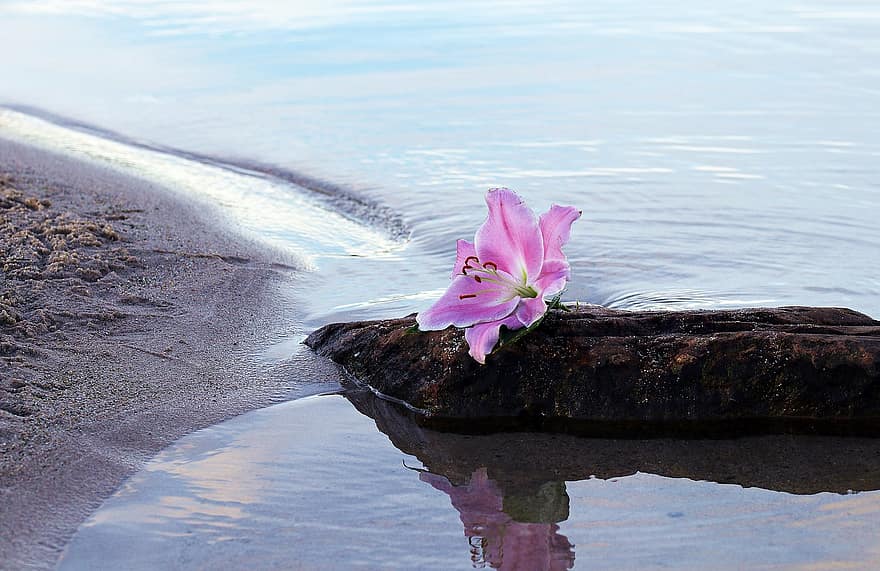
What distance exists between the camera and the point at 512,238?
2820 mm

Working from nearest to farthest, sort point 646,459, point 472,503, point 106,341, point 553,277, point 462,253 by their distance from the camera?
point 472,503
point 646,459
point 553,277
point 462,253
point 106,341

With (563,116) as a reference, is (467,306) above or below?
below

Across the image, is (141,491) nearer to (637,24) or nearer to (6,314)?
(6,314)

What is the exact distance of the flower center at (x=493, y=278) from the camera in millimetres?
Answer: 2801

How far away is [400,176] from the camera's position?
6.48 meters

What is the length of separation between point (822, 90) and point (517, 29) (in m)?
4.15

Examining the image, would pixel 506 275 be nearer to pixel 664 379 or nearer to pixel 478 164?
pixel 664 379

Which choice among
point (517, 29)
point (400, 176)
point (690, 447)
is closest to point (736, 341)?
point (690, 447)

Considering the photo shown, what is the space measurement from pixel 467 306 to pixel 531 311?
174 mm

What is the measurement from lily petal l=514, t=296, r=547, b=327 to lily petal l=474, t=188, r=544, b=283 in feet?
0.23

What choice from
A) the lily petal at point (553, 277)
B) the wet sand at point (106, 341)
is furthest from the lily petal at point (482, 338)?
the wet sand at point (106, 341)

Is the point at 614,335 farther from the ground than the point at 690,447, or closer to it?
farther from the ground

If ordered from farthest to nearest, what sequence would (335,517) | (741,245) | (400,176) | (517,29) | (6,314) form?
(517,29) < (400,176) < (741,245) < (6,314) < (335,517)

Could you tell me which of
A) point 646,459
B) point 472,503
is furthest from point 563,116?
point 472,503
